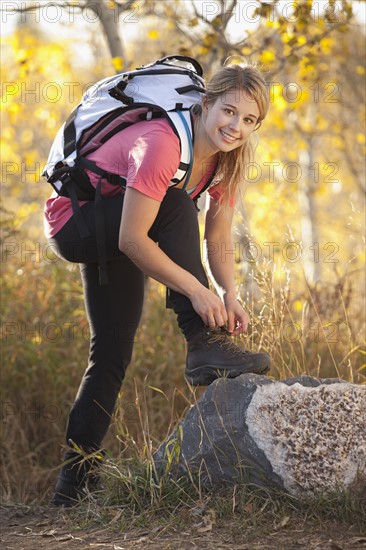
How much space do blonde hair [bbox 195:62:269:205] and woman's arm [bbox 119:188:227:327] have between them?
0.45 meters

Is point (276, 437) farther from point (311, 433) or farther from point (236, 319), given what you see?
point (236, 319)

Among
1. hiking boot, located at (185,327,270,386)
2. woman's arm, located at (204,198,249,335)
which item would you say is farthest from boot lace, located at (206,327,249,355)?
woman's arm, located at (204,198,249,335)

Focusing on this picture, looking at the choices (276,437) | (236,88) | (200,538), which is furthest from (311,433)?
(236,88)

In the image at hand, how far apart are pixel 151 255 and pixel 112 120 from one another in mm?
532

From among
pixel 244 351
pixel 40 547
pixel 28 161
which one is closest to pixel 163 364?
pixel 244 351

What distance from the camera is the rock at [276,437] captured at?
279cm

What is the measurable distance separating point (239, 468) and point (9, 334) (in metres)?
2.15

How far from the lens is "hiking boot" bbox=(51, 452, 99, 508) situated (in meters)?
3.23

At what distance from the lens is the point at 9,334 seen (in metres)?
4.63

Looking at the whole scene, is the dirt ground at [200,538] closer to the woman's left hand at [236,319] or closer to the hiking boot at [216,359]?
the hiking boot at [216,359]

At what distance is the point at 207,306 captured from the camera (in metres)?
2.82

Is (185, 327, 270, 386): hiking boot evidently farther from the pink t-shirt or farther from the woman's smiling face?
the woman's smiling face

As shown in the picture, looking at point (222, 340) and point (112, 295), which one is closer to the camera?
point (222, 340)

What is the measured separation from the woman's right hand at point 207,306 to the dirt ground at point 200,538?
2.24 feet
